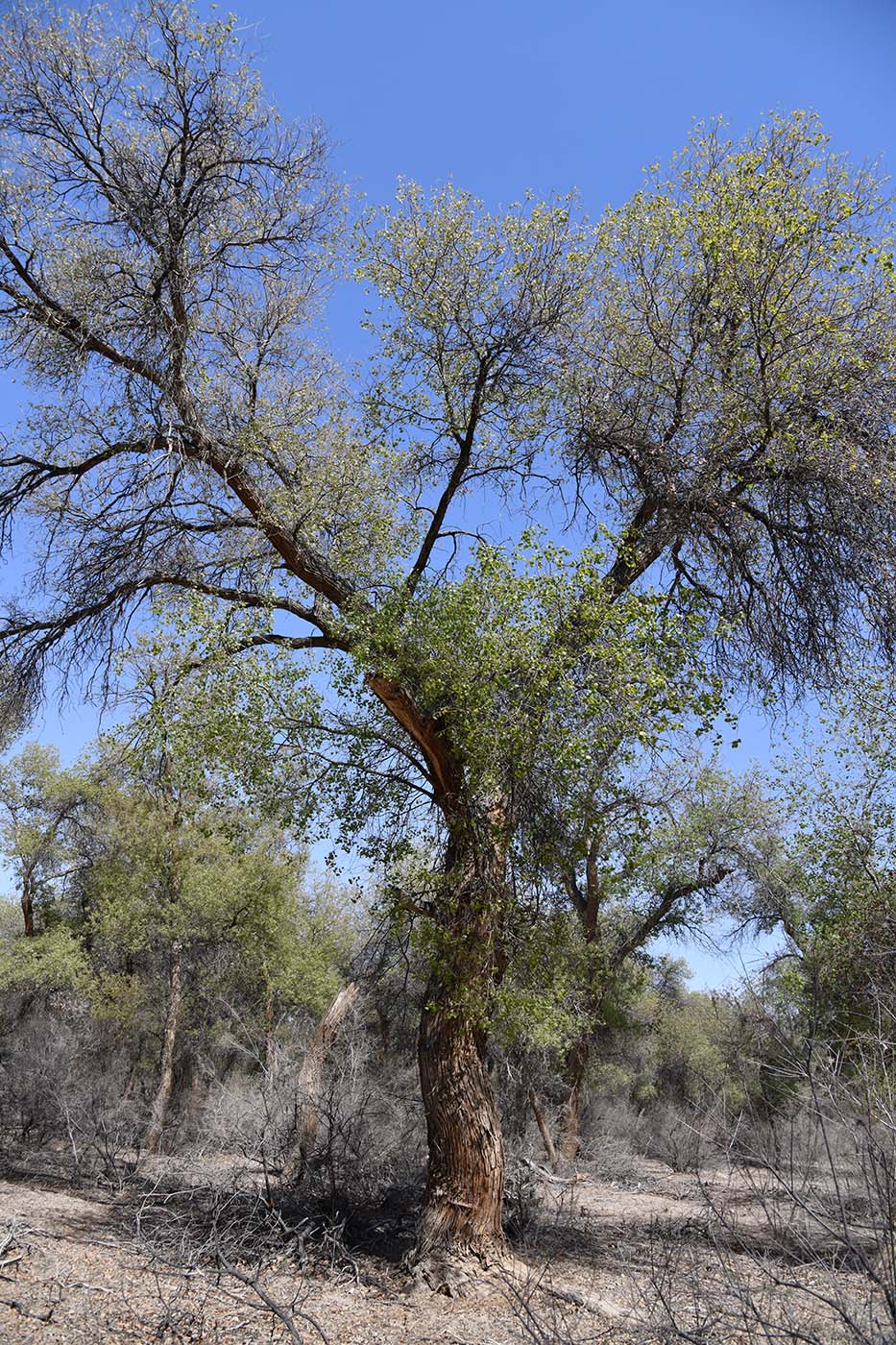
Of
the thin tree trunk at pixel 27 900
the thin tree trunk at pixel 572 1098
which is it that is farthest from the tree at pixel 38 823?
the thin tree trunk at pixel 572 1098

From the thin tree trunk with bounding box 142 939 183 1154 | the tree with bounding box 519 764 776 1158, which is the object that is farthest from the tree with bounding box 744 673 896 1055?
the thin tree trunk with bounding box 142 939 183 1154

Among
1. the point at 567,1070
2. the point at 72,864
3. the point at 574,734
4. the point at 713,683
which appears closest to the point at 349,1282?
the point at 574,734

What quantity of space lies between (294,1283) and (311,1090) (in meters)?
3.52

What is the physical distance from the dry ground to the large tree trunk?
0.47m

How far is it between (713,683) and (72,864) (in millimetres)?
19505

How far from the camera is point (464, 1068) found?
8.20 meters

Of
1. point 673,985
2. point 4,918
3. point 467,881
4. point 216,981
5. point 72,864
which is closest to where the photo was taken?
point 467,881

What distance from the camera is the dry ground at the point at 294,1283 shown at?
5992mm

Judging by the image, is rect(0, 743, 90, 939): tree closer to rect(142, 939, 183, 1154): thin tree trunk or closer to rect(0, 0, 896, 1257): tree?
rect(142, 939, 183, 1154): thin tree trunk

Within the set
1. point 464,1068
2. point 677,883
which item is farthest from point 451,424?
point 677,883

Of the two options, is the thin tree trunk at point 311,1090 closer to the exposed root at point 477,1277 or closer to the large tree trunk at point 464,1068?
the large tree trunk at point 464,1068

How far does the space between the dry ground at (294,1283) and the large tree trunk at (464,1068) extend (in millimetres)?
472

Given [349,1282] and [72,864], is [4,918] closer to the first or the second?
[72,864]

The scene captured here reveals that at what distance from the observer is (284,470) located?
9.45 m
